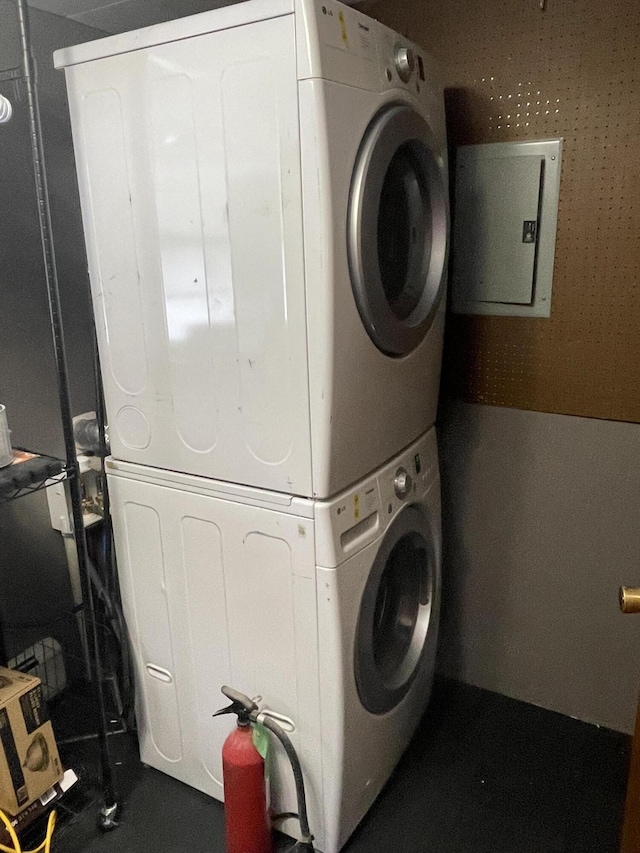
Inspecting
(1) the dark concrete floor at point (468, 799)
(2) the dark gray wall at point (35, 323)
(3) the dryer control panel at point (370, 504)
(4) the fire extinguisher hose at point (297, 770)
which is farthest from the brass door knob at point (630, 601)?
(2) the dark gray wall at point (35, 323)

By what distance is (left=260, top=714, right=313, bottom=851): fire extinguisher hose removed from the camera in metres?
1.52

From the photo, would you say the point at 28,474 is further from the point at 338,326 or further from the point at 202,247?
the point at 338,326

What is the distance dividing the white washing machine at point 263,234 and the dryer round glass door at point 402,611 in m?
0.25

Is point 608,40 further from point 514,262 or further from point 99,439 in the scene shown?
point 99,439

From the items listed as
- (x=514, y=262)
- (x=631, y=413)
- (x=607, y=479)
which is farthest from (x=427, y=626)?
(x=514, y=262)

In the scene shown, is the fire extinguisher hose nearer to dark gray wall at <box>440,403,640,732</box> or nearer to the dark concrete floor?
the dark concrete floor

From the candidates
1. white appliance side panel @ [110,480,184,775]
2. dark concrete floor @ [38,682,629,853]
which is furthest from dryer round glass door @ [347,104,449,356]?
dark concrete floor @ [38,682,629,853]

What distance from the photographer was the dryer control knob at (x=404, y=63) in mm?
1413

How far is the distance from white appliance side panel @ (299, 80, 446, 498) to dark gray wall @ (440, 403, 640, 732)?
52cm

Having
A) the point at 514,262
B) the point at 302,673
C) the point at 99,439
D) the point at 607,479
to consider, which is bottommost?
the point at 302,673

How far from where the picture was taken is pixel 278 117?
4.05ft

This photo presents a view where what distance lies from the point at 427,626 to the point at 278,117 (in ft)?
4.45

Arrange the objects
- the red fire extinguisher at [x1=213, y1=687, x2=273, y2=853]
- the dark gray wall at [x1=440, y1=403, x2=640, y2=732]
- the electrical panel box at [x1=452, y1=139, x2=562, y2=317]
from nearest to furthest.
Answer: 1. the red fire extinguisher at [x1=213, y1=687, x2=273, y2=853]
2. the electrical panel box at [x1=452, y1=139, x2=562, y2=317]
3. the dark gray wall at [x1=440, y1=403, x2=640, y2=732]

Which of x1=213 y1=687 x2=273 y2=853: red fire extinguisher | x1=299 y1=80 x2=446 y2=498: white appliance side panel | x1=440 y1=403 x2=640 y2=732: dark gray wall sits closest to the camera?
x1=299 y1=80 x2=446 y2=498: white appliance side panel
